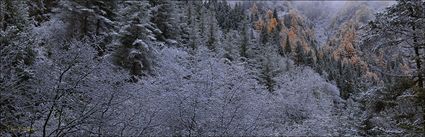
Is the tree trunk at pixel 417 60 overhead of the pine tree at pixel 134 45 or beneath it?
overhead

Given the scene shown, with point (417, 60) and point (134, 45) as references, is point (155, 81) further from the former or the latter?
point (417, 60)

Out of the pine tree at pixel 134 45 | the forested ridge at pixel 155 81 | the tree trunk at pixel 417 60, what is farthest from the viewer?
the pine tree at pixel 134 45

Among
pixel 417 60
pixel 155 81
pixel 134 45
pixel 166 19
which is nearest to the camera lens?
pixel 417 60

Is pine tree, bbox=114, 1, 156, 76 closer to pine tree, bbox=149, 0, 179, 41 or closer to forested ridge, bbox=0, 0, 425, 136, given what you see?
forested ridge, bbox=0, 0, 425, 136

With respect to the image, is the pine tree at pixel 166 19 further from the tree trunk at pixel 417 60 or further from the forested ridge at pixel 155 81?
the tree trunk at pixel 417 60

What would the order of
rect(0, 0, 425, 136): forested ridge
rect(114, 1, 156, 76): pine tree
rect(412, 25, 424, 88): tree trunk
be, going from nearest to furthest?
1. rect(412, 25, 424, 88): tree trunk
2. rect(0, 0, 425, 136): forested ridge
3. rect(114, 1, 156, 76): pine tree

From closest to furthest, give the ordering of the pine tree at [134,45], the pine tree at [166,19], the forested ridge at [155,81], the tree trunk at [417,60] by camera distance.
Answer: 1. the tree trunk at [417,60]
2. the forested ridge at [155,81]
3. the pine tree at [134,45]
4. the pine tree at [166,19]

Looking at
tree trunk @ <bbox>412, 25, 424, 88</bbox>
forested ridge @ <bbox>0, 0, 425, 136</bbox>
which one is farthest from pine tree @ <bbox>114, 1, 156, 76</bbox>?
tree trunk @ <bbox>412, 25, 424, 88</bbox>

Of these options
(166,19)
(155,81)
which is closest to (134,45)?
(155,81)

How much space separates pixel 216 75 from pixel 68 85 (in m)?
9.55

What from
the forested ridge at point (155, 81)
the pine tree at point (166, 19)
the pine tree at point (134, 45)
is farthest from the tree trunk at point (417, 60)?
the pine tree at point (166, 19)

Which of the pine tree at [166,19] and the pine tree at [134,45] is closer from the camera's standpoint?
the pine tree at [134,45]

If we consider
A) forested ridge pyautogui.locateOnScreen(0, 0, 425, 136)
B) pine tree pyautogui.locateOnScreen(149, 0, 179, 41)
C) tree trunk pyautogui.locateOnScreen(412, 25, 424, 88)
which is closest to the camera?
tree trunk pyautogui.locateOnScreen(412, 25, 424, 88)

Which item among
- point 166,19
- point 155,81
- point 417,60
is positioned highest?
point 417,60
